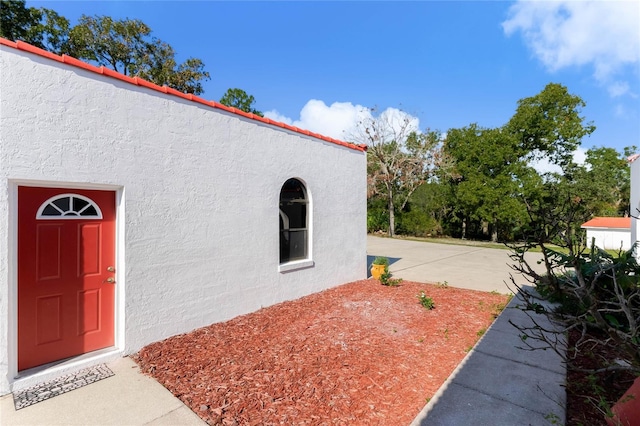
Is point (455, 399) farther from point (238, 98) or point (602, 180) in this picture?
point (602, 180)

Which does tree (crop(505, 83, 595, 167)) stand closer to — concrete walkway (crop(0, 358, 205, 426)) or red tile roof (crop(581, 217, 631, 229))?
red tile roof (crop(581, 217, 631, 229))

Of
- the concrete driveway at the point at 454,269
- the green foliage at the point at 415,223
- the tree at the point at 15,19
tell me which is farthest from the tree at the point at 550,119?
the tree at the point at 15,19

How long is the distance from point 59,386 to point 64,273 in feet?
4.11

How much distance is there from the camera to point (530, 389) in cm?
334

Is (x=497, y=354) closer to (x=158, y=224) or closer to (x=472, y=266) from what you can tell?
(x=158, y=224)

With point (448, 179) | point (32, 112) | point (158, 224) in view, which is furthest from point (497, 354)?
point (448, 179)

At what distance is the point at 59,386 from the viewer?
334 cm

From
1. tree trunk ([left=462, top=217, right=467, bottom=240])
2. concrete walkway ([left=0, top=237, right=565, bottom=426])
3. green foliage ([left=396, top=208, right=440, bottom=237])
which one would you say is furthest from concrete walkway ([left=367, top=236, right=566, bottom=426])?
tree trunk ([left=462, top=217, right=467, bottom=240])

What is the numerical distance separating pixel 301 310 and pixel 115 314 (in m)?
3.10

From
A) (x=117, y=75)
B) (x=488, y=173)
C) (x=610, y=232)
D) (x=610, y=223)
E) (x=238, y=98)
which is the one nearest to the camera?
(x=117, y=75)

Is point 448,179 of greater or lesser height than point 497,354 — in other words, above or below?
above

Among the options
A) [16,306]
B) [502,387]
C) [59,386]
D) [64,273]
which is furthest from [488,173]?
[16,306]

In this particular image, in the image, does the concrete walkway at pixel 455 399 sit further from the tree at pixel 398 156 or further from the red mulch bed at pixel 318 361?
the tree at pixel 398 156

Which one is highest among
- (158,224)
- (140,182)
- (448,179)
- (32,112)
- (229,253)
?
(448,179)
